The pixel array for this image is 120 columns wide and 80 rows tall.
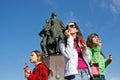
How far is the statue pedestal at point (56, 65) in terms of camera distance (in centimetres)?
1438

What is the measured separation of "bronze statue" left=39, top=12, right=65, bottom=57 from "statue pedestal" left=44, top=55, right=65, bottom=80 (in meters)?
0.96

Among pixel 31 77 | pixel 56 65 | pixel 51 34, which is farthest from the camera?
pixel 51 34

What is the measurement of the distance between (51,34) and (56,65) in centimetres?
200

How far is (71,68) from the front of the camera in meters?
5.00

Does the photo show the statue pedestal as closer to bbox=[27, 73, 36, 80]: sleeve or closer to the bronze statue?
the bronze statue

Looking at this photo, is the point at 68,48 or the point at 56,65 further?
the point at 56,65

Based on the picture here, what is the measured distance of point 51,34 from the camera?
642 inches

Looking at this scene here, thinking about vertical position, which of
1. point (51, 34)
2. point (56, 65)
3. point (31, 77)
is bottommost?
point (31, 77)

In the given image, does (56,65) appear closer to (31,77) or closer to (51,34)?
(51,34)

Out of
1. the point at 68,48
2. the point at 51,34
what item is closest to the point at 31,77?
the point at 68,48

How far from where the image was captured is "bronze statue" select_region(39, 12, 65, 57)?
16.1 m

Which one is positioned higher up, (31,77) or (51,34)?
(51,34)

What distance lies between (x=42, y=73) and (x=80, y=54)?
0.61m

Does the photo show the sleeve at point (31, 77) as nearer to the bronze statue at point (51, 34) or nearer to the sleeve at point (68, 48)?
the sleeve at point (68, 48)
